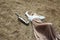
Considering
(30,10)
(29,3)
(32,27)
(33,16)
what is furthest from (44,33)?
(29,3)

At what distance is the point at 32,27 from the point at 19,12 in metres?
0.35

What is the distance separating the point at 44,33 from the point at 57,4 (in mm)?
820

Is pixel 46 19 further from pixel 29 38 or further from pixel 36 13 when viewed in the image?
pixel 29 38

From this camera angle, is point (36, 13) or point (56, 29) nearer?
point (56, 29)

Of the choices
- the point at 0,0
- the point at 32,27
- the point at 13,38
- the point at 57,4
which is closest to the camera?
the point at 13,38

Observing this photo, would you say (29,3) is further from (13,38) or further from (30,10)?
(13,38)

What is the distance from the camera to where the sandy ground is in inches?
84.4

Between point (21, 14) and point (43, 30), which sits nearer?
point (43, 30)

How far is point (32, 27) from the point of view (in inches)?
89.2

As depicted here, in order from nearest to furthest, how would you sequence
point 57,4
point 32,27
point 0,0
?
point 32,27 < point 0,0 < point 57,4

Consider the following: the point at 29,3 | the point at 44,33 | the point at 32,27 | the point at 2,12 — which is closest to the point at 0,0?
the point at 2,12

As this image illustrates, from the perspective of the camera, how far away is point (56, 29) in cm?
229

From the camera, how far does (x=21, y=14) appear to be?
2.44m

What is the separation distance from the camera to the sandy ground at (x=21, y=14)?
2.14 meters
